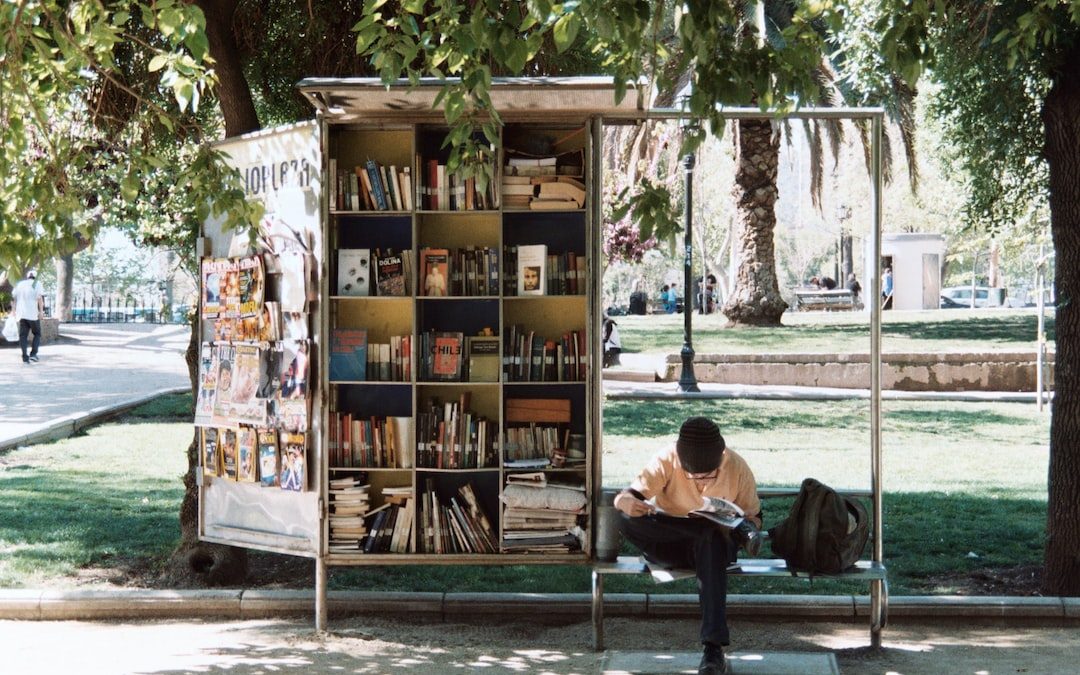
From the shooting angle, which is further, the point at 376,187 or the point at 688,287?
the point at 688,287

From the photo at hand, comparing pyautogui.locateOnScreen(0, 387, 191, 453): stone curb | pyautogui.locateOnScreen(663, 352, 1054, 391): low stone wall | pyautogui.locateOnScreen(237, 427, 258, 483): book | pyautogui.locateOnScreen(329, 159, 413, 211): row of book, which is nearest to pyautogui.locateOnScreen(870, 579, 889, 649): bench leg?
pyautogui.locateOnScreen(329, 159, 413, 211): row of book

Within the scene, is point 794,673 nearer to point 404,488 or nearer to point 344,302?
point 404,488

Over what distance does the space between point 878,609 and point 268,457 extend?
3556 millimetres

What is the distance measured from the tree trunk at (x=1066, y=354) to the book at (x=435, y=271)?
3842mm

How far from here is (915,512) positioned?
1094 centimetres

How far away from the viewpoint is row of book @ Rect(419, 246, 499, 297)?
7.66 meters

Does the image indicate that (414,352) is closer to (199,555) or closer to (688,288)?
(199,555)

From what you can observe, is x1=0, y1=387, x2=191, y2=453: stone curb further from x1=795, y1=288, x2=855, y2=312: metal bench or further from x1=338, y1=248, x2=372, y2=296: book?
x1=795, y1=288, x2=855, y2=312: metal bench

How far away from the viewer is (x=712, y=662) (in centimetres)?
631

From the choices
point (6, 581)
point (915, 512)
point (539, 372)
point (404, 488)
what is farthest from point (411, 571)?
point (915, 512)

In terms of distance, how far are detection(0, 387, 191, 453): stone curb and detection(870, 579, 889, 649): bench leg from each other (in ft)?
36.3

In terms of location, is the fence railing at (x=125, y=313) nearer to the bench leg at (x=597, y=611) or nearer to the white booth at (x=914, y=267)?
the white booth at (x=914, y=267)

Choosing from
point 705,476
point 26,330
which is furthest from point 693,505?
point 26,330

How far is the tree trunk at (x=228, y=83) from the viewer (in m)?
8.91
